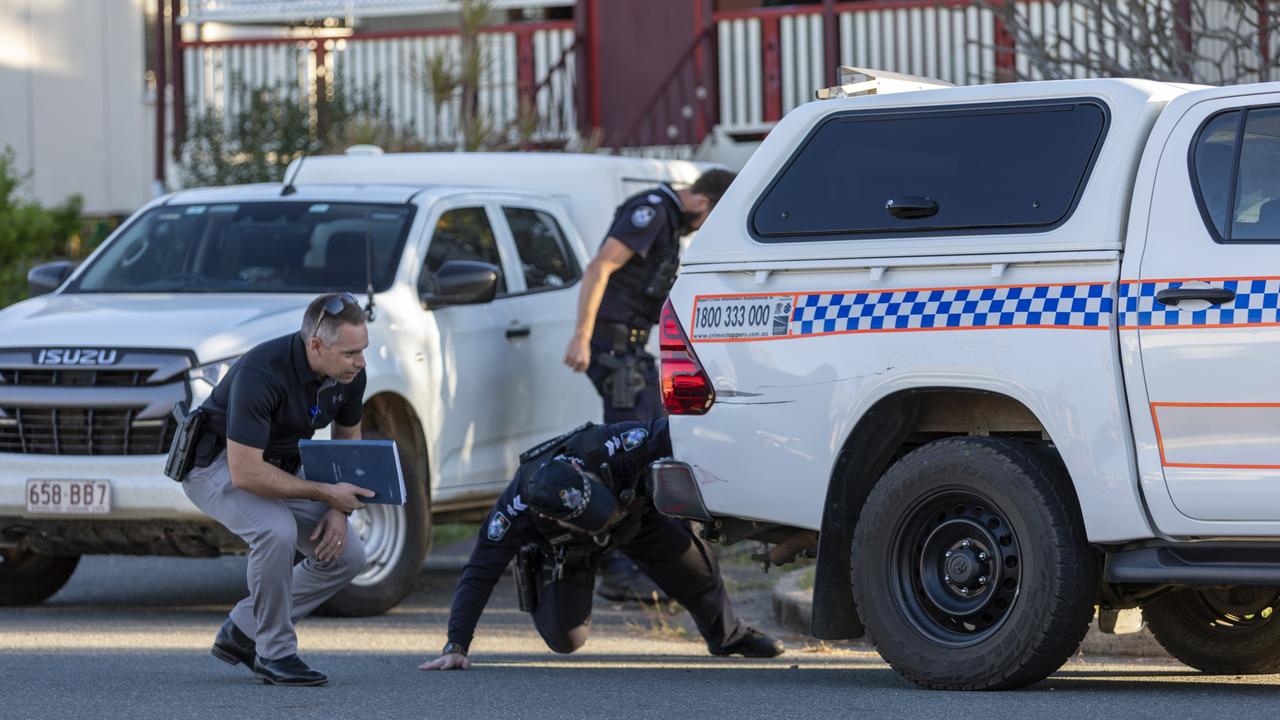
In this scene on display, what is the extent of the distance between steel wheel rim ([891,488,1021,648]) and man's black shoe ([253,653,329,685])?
2.01 meters

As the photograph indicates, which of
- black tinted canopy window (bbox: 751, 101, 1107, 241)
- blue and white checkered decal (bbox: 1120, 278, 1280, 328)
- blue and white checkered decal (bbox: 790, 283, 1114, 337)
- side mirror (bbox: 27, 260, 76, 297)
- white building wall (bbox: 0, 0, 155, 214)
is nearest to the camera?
blue and white checkered decal (bbox: 1120, 278, 1280, 328)

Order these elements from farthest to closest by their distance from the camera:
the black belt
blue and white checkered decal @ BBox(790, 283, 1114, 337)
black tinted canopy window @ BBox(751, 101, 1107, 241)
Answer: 1. the black belt
2. black tinted canopy window @ BBox(751, 101, 1107, 241)
3. blue and white checkered decal @ BBox(790, 283, 1114, 337)

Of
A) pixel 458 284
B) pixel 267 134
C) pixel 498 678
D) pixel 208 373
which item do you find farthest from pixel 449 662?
pixel 267 134

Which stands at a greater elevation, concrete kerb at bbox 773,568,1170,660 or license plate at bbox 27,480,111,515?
license plate at bbox 27,480,111,515

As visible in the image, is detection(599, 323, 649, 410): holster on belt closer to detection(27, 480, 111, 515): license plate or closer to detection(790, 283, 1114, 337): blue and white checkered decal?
detection(27, 480, 111, 515): license plate

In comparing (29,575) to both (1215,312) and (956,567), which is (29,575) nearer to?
(956,567)

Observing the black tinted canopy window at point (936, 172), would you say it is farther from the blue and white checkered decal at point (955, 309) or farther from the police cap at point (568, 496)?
the police cap at point (568, 496)

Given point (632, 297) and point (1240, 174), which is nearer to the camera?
point (1240, 174)

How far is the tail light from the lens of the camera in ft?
23.5

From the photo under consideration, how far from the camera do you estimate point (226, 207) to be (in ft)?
34.1

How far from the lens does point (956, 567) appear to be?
665 centimetres

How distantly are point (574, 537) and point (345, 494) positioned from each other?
35.9 inches

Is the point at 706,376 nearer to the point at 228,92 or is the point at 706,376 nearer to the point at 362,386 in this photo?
the point at 362,386

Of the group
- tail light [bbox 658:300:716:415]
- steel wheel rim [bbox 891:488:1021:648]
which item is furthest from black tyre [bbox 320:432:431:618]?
steel wheel rim [bbox 891:488:1021:648]
